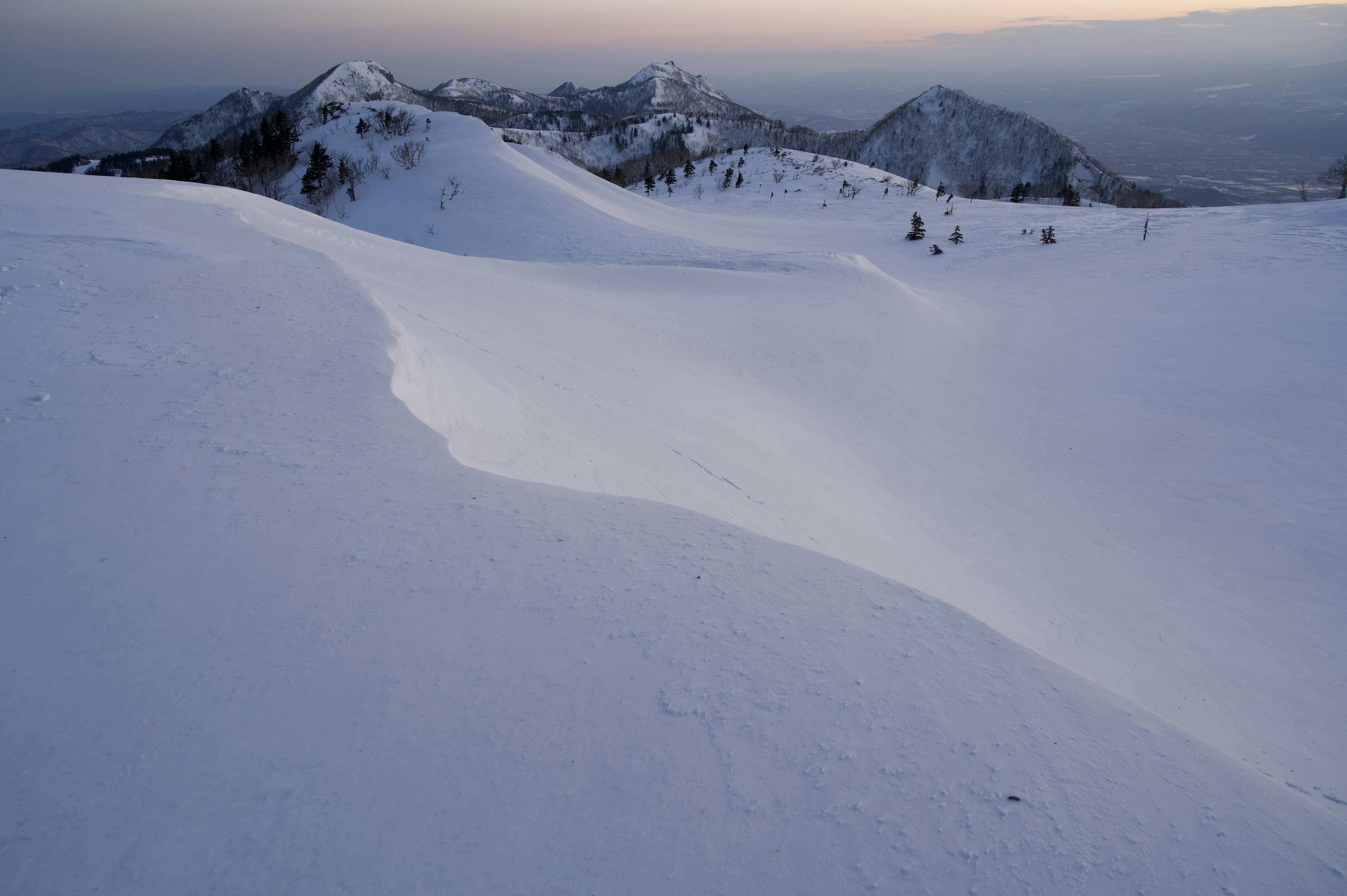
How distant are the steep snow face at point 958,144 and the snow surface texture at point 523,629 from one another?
9747cm

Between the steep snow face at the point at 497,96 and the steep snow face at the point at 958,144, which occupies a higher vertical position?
the steep snow face at the point at 497,96

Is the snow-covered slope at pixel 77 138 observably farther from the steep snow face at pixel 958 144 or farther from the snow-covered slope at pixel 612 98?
the steep snow face at pixel 958 144

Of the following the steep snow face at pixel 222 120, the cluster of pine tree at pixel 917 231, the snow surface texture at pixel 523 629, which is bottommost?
the snow surface texture at pixel 523 629

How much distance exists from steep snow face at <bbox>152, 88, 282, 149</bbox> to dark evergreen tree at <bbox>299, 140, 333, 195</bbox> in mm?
104516

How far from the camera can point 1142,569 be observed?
21.7ft

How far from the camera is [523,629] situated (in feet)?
8.87

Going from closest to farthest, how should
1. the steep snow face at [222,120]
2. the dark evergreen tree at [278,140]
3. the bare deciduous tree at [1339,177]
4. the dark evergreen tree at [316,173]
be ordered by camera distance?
the bare deciduous tree at [1339,177] < the dark evergreen tree at [316,173] < the dark evergreen tree at [278,140] < the steep snow face at [222,120]

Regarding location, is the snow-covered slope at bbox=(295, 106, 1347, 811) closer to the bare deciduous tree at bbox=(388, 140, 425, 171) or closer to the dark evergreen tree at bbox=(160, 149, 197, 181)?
the bare deciduous tree at bbox=(388, 140, 425, 171)

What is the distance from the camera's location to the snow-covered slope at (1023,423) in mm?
5016

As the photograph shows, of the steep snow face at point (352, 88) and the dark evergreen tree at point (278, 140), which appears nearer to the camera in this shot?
the dark evergreen tree at point (278, 140)

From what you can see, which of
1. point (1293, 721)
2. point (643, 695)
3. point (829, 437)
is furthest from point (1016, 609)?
point (643, 695)

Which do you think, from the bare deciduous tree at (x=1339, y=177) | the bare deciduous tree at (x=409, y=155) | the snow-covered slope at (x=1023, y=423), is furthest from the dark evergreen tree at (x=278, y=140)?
the bare deciduous tree at (x=1339, y=177)

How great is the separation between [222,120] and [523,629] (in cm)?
16072

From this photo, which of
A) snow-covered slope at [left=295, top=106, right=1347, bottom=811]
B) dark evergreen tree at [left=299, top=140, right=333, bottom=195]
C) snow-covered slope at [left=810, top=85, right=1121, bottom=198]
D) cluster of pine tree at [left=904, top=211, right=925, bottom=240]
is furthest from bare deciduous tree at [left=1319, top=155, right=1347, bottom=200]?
snow-covered slope at [left=810, top=85, right=1121, bottom=198]
